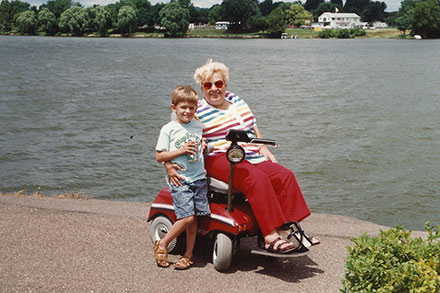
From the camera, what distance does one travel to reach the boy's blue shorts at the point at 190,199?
5367 mm

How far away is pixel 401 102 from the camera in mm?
28094

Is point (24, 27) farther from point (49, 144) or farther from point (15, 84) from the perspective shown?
point (49, 144)

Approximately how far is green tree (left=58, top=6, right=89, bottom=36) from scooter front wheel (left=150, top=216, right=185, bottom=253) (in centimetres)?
12274

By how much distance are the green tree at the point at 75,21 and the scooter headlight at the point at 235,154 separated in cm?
12338

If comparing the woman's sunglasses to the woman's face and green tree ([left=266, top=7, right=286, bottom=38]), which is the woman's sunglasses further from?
green tree ([left=266, top=7, right=286, bottom=38])

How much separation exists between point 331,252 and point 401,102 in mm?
23577

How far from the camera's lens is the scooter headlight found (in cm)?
518

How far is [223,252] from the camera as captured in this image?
526 cm

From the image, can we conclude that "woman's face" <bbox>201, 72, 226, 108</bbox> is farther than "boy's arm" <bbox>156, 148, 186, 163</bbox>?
Yes

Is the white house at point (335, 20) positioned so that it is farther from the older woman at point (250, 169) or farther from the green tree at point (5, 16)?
the older woman at point (250, 169)

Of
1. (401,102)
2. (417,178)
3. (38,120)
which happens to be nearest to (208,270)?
(417,178)

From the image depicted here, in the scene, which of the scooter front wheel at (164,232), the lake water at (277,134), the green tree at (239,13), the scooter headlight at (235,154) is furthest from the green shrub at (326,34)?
the scooter headlight at (235,154)

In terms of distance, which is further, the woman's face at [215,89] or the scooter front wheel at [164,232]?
the scooter front wheel at [164,232]

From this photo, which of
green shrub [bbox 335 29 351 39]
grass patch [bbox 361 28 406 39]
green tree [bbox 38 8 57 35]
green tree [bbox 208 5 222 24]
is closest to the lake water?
green tree [bbox 38 8 57 35]
